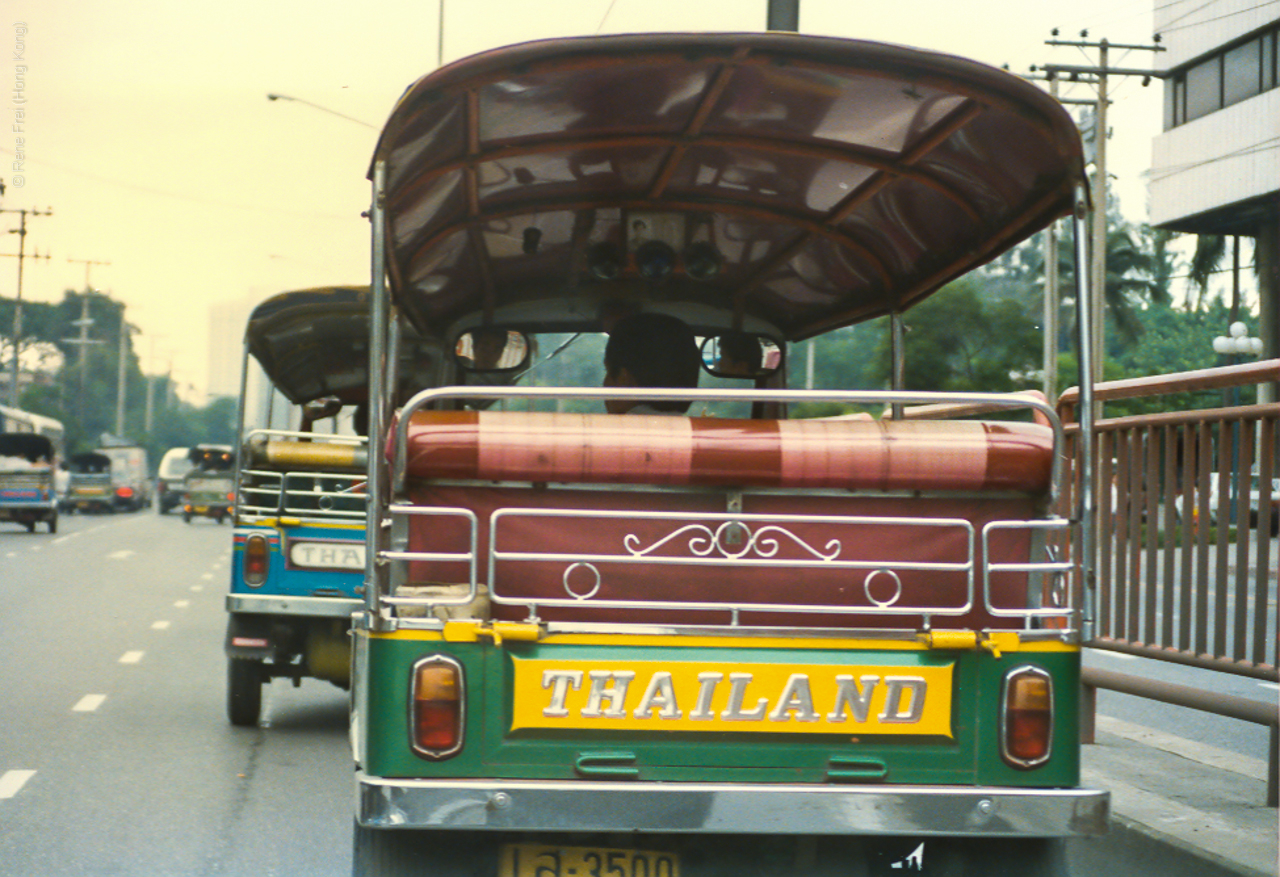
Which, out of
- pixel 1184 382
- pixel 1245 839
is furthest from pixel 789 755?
pixel 1184 382

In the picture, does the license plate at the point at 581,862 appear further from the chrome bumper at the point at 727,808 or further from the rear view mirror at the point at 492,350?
the rear view mirror at the point at 492,350

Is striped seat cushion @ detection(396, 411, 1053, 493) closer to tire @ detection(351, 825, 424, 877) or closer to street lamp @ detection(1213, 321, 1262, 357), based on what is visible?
tire @ detection(351, 825, 424, 877)

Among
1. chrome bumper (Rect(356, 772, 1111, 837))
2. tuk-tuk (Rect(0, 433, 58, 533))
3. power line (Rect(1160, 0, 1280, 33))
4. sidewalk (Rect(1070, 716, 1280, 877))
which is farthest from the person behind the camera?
power line (Rect(1160, 0, 1280, 33))

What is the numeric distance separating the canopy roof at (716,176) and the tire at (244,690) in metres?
2.98

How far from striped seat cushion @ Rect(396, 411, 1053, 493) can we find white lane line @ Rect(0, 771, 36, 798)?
147 inches

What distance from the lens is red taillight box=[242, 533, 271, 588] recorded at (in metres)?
8.07

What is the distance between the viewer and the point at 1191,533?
5.62m

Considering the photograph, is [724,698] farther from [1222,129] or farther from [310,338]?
[1222,129]

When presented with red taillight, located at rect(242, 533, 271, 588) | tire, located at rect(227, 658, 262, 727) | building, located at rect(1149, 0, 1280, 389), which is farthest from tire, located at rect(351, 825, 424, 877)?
building, located at rect(1149, 0, 1280, 389)

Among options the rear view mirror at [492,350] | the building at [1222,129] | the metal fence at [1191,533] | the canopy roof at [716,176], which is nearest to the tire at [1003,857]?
the metal fence at [1191,533]

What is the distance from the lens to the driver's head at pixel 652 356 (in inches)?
214

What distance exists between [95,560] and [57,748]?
1771cm

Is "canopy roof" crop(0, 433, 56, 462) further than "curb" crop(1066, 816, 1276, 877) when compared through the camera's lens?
Yes

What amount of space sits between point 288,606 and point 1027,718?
5139mm
